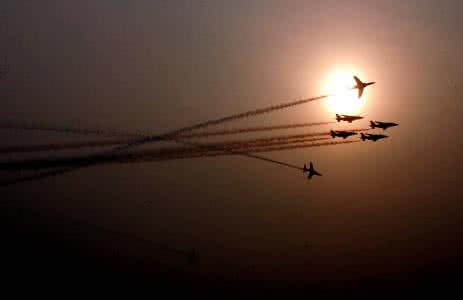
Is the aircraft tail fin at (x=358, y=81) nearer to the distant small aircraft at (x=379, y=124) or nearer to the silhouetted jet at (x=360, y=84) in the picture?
the silhouetted jet at (x=360, y=84)

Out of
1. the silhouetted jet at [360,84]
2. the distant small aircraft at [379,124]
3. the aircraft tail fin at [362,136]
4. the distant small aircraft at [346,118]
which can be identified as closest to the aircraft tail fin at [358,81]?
the silhouetted jet at [360,84]

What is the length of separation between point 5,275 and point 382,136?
56.8ft

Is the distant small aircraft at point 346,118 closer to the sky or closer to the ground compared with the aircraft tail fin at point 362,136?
closer to the sky

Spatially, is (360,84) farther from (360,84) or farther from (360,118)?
(360,118)

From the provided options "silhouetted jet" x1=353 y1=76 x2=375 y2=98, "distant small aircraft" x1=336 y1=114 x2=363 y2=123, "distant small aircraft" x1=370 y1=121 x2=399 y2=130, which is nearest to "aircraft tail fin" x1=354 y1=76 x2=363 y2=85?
"silhouetted jet" x1=353 y1=76 x2=375 y2=98

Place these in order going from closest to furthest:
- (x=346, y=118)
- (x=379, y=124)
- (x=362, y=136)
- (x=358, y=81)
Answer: (x=358, y=81), (x=346, y=118), (x=379, y=124), (x=362, y=136)

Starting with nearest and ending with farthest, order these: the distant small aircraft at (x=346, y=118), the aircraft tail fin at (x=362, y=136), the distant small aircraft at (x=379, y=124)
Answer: the distant small aircraft at (x=346, y=118) → the distant small aircraft at (x=379, y=124) → the aircraft tail fin at (x=362, y=136)

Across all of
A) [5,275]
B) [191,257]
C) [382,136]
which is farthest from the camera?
[5,275]

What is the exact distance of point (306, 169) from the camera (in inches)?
362

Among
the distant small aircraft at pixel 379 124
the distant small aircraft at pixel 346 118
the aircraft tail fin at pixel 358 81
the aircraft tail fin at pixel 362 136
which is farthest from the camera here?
the aircraft tail fin at pixel 362 136

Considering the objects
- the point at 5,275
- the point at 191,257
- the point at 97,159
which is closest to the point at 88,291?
the point at 5,275

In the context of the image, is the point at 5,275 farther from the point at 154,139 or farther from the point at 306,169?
the point at 306,169

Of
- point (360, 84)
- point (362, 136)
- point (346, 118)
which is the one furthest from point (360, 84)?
point (362, 136)

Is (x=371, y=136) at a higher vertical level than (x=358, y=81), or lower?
lower
